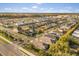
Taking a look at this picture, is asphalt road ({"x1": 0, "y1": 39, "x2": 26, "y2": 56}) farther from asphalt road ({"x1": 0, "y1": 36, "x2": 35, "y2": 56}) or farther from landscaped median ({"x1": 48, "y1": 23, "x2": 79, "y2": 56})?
landscaped median ({"x1": 48, "y1": 23, "x2": 79, "y2": 56})

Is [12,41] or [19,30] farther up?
[19,30]

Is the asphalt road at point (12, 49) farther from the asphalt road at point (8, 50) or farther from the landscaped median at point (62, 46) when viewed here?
the landscaped median at point (62, 46)

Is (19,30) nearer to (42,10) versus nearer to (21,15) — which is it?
(21,15)

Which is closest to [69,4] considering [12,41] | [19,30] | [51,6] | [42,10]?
[51,6]

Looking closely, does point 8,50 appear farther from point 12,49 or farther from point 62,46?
point 62,46

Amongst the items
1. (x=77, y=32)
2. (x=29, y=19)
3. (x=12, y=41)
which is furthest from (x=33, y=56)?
(x=77, y=32)

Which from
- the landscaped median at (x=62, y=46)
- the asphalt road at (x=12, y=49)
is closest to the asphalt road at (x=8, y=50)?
the asphalt road at (x=12, y=49)

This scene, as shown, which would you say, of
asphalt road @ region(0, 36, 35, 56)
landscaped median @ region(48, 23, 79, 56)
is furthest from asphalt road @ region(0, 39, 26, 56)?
landscaped median @ region(48, 23, 79, 56)

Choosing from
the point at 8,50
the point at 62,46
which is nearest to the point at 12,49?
the point at 8,50

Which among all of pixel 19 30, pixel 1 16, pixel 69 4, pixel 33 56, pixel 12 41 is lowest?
pixel 33 56
